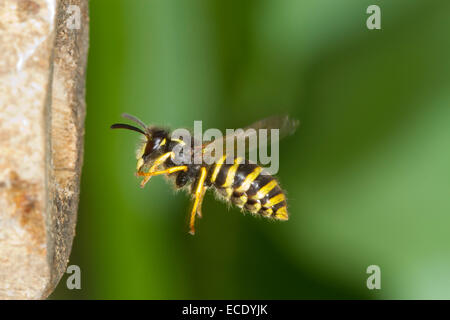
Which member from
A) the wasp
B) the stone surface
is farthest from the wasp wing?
the stone surface

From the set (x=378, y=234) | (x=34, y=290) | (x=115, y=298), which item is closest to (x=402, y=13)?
(x=378, y=234)

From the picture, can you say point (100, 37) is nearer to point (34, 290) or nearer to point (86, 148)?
point (86, 148)

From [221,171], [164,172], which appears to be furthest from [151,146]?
[221,171]

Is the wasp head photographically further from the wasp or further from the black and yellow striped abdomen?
the black and yellow striped abdomen

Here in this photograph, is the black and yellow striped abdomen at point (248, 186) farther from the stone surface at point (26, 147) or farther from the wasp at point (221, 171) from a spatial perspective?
the stone surface at point (26, 147)

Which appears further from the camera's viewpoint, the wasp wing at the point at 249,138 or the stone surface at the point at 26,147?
the wasp wing at the point at 249,138

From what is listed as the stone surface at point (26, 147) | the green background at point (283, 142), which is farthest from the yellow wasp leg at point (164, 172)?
the green background at point (283, 142)

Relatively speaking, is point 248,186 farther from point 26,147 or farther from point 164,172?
point 26,147
